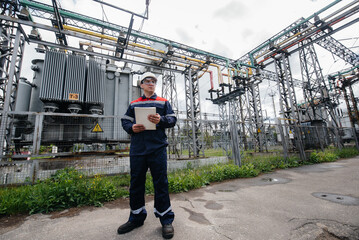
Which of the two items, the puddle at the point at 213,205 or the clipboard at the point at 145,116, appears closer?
the clipboard at the point at 145,116

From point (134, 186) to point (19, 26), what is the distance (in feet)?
27.2

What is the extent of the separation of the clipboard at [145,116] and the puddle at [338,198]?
3.41 meters

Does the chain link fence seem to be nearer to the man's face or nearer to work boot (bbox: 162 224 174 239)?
the man's face

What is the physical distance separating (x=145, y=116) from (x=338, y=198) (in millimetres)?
3743

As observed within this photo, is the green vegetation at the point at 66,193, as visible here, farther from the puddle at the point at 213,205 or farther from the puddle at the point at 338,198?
the puddle at the point at 338,198

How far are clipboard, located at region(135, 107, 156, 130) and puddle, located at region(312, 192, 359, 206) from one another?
11.2ft

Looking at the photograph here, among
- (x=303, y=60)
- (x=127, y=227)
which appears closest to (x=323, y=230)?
(x=127, y=227)

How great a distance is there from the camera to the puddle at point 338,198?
2.54 meters

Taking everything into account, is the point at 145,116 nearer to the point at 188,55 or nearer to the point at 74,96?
the point at 74,96

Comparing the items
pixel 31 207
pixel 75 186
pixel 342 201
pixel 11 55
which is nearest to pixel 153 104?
pixel 75 186

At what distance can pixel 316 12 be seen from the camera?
33.2 ft

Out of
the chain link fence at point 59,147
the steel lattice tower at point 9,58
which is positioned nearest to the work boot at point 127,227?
the chain link fence at point 59,147

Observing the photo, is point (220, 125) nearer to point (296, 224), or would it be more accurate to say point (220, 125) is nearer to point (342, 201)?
point (342, 201)

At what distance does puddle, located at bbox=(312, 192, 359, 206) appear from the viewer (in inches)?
99.9
